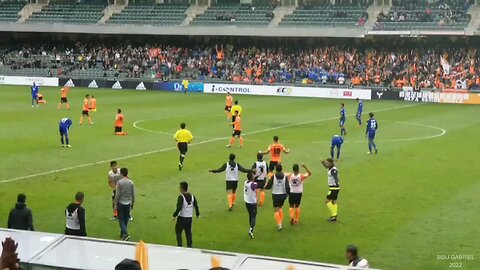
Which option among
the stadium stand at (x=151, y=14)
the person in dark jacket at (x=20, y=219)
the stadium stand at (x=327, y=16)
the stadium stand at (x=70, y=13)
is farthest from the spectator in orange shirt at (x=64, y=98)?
the person in dark jacket at (x=20, y=219)

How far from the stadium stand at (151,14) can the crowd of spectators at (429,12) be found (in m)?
21.3

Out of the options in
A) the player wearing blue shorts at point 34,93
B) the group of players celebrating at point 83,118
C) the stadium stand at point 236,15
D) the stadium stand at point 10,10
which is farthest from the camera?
the stadium stand at point 10,10

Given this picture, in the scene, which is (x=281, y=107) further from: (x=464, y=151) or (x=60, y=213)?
(x=60, y=213)

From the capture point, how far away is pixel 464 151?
99.8ft

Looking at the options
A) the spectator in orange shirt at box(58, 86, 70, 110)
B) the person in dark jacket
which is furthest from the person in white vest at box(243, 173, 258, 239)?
the spectator in orange shirt at box(58, 86, 70, 110)

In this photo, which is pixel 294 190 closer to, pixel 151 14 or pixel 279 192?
pixel 279 192

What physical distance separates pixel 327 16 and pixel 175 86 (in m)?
17.4

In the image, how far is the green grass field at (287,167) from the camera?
16203 mm

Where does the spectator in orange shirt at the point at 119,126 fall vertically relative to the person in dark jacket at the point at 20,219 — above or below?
below

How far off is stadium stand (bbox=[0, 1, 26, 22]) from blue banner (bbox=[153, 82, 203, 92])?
22.4m

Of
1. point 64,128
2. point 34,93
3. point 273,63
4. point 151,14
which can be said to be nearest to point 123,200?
point 64,128

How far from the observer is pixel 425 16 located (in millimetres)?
65875

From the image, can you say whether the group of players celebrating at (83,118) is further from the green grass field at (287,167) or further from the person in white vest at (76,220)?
the person in white vest at (76,220)

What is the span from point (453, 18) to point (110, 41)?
36839 millimetres
